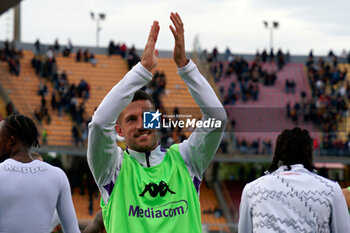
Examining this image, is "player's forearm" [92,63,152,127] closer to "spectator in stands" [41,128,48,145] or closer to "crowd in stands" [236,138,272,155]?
"spectator in stands" [41,128,48,145]

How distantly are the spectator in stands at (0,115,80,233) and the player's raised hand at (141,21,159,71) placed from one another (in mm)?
1145

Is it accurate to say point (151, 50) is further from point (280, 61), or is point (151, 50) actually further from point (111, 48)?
point (280, 61)

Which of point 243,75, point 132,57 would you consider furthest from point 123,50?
point 243,75

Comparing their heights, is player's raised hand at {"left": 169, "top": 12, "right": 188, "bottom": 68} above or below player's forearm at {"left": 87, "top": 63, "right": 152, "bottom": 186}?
above

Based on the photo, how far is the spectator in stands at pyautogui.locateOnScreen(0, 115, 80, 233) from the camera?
3988mm

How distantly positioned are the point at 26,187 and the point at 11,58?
29029 mm

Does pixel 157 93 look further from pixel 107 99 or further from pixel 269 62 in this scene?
pixel 107 99

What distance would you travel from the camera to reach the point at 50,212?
416 cm

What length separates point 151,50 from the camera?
3.27m

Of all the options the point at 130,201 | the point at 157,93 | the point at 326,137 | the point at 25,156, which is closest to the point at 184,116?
the point at 130,201

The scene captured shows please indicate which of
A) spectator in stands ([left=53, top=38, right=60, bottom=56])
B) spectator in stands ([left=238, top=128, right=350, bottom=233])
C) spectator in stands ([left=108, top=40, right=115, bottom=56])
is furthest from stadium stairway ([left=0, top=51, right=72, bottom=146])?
spectator in stands ([left=238, top=128, right=350, bottom=233])

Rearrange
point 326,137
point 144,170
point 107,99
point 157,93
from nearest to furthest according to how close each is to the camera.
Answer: point 107,99 < point 144,170 < point 326,137 < point 157,93

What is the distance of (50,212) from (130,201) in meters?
0.97

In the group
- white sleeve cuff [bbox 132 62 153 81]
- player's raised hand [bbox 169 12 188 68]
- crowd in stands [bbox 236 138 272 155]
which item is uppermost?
player's raised hand [bbox 169 12 188 68]
